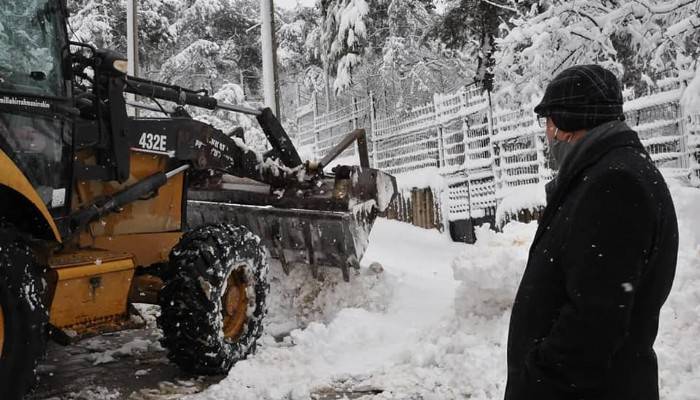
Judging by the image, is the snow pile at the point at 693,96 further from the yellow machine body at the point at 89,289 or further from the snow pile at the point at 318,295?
the yellow machine body at the point at 89,289

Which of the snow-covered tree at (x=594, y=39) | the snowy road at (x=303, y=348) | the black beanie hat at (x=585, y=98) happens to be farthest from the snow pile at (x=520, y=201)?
the black beanie hat at (x=585, y=98)

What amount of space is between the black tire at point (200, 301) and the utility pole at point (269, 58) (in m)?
8.62

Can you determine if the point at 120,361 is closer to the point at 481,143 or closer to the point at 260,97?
the point at 481,143

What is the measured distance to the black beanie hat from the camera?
195 cm

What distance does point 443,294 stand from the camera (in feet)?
23.4

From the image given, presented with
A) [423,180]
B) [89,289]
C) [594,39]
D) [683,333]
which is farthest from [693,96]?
[423,180]

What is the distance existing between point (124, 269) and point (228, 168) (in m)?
1.70

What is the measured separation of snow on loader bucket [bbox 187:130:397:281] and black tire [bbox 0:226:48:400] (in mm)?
3364

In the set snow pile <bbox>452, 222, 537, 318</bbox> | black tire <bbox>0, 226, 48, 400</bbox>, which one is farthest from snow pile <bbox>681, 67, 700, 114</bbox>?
black tire <bbox>0, 226, 48, 400</bbox>

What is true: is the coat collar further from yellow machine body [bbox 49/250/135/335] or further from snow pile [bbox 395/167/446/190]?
snow pile [bbox 395/167/446/190]

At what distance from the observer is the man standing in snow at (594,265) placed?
1745mm

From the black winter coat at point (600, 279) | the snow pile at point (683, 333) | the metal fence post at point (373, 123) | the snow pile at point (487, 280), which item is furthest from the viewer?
the metal fence post at point (373, 123)

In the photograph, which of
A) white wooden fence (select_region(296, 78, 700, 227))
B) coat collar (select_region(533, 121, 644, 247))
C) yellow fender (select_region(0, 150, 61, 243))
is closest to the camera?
coat collar (select_region(533, 121, 644, 247))

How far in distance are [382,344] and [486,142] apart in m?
6.49
